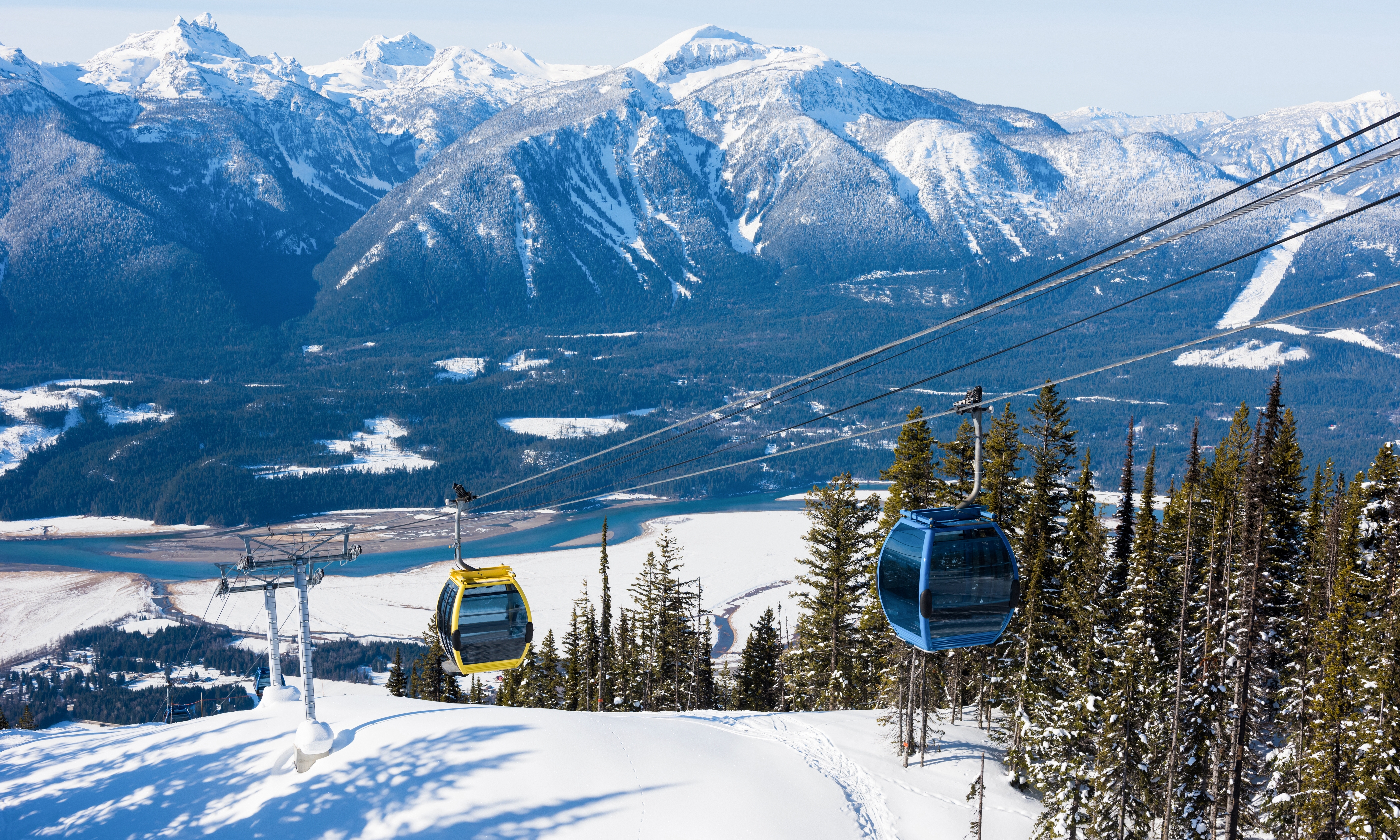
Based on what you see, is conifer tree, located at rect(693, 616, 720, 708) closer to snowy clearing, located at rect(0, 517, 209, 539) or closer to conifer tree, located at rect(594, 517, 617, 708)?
conifer tree, located at rect(594, 517, 617, 708)

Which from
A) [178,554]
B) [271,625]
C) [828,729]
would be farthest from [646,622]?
[178,554]

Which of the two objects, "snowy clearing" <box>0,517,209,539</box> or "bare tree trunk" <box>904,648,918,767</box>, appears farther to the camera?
"snowy clearing" <box>0,517,209,539</box>

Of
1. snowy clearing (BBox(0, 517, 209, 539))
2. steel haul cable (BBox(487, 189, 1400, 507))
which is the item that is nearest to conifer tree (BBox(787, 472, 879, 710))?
steel haul cable (BBox(487, 189, 1400, 507))

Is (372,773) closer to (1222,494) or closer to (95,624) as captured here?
(1222,494)

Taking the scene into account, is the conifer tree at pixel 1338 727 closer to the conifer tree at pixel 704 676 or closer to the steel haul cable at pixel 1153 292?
the steel haul cable at pixel 1153 292

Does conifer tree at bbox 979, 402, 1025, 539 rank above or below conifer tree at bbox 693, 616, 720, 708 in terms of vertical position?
above

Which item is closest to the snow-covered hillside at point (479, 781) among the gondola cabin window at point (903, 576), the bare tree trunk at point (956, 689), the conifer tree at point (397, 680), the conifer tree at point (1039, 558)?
the conifer tree at point (1039, 558)

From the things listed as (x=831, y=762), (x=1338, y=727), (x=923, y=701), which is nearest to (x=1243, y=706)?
(x=1338, y=727)
